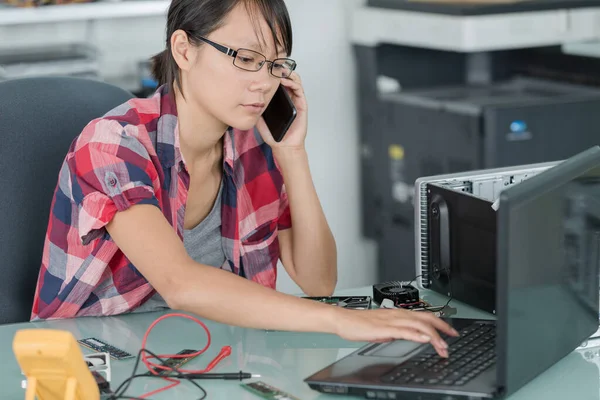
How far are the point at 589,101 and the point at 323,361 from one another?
173 centimetres

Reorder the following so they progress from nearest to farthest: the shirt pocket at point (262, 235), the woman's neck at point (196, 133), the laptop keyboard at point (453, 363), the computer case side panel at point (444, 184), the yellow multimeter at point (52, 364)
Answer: the yellow multimeter at point (52, 364) < the laptop keyboard at point (453, 363) < the computer case side panel at point (444, 184) < the woman's neck at point (196, 133) < the shirt pocket at point (262, 235)

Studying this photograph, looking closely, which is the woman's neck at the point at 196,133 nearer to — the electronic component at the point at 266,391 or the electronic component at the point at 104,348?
the electronic component at the point at 104,348

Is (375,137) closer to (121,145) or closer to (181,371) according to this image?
(121,145)

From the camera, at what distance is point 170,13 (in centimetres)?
163

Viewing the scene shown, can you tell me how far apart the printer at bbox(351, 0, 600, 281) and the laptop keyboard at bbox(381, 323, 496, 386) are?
4.52 feet

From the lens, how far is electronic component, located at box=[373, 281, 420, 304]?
151 centimetres

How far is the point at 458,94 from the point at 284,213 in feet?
4.33

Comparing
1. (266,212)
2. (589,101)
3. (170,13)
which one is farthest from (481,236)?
(589,101)

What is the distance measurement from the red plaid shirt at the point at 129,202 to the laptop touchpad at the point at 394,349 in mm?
406

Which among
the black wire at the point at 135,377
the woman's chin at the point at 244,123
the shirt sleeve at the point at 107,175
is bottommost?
the black wire at the point at 135,377

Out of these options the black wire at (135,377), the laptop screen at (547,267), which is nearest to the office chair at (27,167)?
the black wire at (135,377)

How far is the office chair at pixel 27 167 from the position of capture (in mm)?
1651

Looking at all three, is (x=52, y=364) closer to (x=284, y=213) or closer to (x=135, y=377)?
(x=135, y=377)

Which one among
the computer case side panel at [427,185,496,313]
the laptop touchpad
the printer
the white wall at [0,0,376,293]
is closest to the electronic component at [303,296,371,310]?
the computer case side panel at [427,185,496,313]
